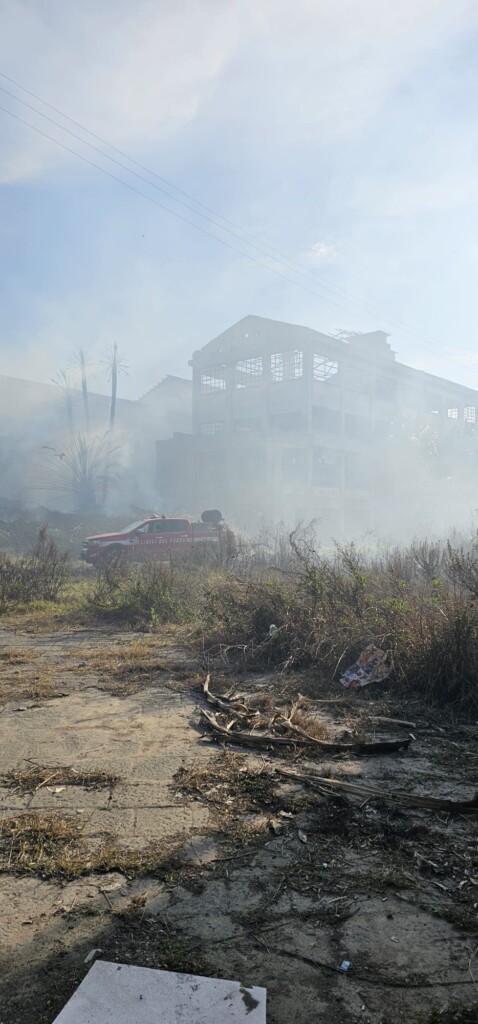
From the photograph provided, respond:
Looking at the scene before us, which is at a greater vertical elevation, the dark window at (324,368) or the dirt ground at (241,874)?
the dark window at (324,368)

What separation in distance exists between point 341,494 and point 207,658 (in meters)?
34.3

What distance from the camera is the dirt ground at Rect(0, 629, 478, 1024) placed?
218 cm

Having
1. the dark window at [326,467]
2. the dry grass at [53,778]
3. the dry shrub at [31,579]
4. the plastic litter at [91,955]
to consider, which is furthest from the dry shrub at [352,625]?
the dark window at [326,467]

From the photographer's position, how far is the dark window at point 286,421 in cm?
3969

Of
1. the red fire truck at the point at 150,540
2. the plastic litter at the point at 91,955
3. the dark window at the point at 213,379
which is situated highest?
the dark window at the point at 213,379

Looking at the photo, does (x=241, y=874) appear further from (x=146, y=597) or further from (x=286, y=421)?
(x=286, y=421)

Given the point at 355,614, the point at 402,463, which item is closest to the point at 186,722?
the point at 355,614

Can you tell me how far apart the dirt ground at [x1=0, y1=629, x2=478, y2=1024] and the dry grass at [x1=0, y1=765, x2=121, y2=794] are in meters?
0.01

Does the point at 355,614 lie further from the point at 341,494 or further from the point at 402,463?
the point at 402,463

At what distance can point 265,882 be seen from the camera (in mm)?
2775

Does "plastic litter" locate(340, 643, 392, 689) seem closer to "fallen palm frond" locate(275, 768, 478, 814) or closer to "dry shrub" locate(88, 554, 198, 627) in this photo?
"fallen palm frond" locate(275, 768, 478, 814)

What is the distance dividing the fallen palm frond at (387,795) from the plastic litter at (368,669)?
2311 mm

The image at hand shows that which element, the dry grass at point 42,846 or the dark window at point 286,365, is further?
the dark window at point 286,365

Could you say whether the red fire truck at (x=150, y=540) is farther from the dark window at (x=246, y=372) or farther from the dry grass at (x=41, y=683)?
the dark window at (x=246, y=372)
